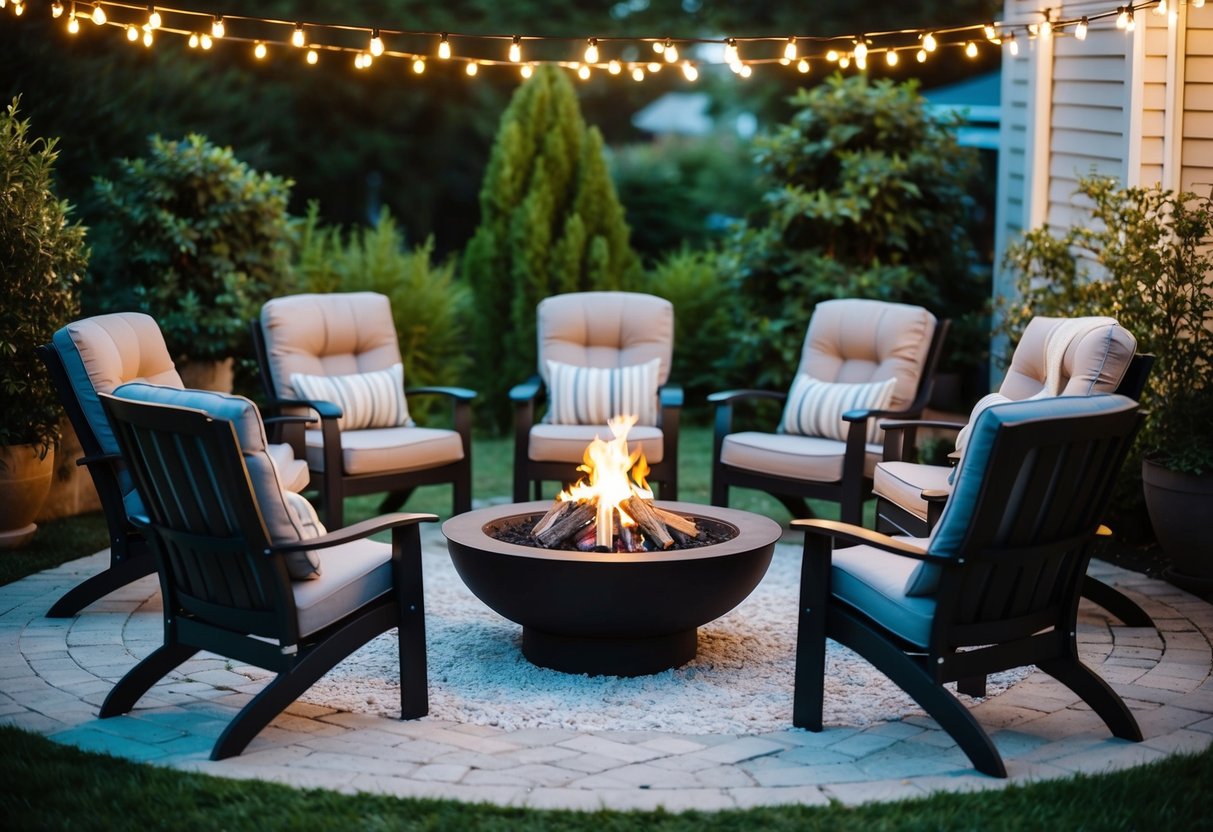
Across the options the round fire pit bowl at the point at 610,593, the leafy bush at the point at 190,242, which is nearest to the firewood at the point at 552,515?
the round fire pit bowl at the point at 610,593

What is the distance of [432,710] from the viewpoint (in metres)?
4.14

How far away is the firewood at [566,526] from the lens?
4543 mm

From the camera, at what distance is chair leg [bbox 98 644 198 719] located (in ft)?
13.0

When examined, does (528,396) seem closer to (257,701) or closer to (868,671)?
(868,671)

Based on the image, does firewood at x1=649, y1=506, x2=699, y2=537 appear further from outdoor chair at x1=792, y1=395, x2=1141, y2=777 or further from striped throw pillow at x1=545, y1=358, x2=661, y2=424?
striped throw pillow at x1=545, y1=358, x2=661, y2=424

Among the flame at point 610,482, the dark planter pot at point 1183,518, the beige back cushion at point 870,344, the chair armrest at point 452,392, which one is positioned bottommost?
the dark planter pot at point 1183,518

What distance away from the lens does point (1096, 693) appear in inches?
153

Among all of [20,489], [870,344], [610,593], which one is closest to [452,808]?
[610,593]

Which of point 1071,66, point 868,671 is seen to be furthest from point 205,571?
point 1071,66

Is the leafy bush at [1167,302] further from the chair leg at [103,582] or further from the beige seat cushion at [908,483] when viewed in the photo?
the chair leg at [103,582]

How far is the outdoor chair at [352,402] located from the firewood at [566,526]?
5.30 feet

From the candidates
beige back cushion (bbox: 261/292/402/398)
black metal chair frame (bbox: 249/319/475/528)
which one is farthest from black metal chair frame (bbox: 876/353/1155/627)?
beige back cushion (bbox: 261/292/402/398)

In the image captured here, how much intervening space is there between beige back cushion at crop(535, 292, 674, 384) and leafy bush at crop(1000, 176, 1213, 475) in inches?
79.3

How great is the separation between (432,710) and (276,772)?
670 mm
